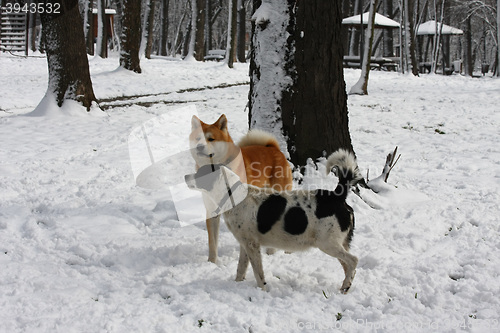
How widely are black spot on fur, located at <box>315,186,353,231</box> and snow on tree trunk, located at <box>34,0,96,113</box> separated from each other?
8.22m

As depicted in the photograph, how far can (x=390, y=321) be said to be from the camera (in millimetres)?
3045

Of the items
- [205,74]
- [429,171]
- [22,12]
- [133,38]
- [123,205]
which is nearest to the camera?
[123,205]

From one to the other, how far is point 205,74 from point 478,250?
16376mm

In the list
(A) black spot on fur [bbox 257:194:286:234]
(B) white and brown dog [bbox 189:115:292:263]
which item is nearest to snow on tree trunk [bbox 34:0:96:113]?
(B) white and brown dog [bbox 189:115:292:263]

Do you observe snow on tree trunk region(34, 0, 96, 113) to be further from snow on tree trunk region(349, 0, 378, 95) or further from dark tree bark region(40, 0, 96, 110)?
snow on tree trunk region(349, 0, 378, 95)

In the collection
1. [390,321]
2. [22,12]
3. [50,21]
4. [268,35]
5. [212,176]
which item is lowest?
[390,321]

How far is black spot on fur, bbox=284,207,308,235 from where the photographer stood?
355cm

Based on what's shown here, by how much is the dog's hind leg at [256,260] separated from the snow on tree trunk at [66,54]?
8.02m

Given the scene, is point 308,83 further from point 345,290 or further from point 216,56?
point 216,56

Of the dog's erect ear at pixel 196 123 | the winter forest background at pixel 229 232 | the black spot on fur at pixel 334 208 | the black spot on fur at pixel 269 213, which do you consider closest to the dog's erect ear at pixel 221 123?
the dog's erect ear at pixel 196 123

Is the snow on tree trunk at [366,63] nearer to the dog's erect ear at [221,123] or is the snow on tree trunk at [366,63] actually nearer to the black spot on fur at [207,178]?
the dog's erect ear at [221,123]

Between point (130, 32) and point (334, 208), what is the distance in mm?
14558

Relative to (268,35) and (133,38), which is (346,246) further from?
(133,38)

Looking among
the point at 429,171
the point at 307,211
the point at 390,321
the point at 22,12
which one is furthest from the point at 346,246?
the point at 22,12
